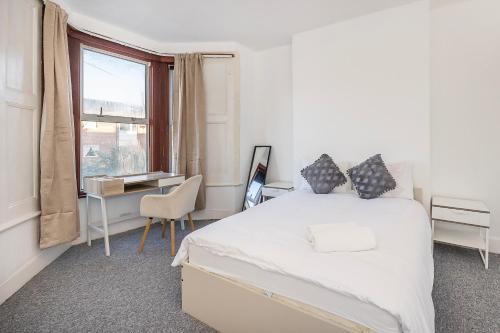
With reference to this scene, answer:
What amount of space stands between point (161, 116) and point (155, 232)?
5.70 feet

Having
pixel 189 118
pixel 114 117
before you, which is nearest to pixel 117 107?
pixel 114 117

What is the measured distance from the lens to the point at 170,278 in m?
2.25

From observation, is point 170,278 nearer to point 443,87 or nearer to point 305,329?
point 305,329

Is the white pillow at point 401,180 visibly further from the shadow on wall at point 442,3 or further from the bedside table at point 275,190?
the shadow on wall at point 442,3

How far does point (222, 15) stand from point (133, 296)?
10.2 ft

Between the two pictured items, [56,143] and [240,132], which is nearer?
[56,143]

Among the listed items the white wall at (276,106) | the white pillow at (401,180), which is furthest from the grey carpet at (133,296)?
the white wall at (276,106)

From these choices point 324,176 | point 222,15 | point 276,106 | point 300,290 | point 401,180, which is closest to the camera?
point 300,290

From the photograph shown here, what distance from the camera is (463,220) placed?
2.44 metres

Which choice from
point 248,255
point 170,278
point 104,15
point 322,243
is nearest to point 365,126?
point 322,243

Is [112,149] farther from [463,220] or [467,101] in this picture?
[467,101]

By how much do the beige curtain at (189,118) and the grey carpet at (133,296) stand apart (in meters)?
1.41

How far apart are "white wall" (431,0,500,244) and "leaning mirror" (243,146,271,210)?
222cm

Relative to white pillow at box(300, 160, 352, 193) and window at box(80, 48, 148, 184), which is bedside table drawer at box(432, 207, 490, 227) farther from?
window at box(80, 48, 148, 184)
